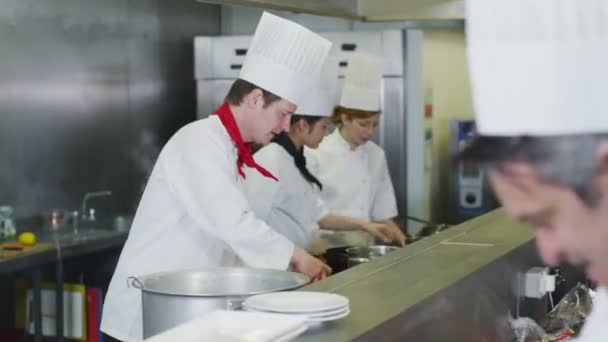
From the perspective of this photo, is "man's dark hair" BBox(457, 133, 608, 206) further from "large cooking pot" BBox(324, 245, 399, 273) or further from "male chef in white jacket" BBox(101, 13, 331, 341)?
"large cooking pot" BBox(324, 245, 399, 273)

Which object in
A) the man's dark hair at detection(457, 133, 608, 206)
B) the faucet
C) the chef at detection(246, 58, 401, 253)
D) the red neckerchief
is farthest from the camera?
the faucet

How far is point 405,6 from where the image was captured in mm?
3885

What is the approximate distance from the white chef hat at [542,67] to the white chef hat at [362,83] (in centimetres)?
378

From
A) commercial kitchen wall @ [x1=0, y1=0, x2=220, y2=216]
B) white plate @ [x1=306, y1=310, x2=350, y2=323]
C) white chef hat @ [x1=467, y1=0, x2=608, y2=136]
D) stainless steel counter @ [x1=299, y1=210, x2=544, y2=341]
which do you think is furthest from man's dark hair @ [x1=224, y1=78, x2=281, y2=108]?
white chef hat @ [x1=467, y1=0, x2=608, y2=136]

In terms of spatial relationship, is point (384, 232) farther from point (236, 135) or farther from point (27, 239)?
point (27, 239)

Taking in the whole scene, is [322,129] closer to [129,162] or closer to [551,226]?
[129,162]

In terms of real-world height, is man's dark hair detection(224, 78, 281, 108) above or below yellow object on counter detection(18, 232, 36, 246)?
above

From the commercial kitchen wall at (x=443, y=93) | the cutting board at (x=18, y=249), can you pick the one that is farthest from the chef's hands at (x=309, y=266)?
the commercial kitchen wall at (x=443, y=93)

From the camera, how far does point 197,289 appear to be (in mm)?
2303

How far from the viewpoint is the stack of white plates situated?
1750 millimetres

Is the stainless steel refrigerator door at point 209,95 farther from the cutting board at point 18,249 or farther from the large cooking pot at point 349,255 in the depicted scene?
the large cooking pot at point 349,255

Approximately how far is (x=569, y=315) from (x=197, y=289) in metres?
1.05

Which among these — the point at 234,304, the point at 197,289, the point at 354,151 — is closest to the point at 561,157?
the point at 234,304

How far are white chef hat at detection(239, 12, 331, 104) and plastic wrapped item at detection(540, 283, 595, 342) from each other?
100 centimetres
